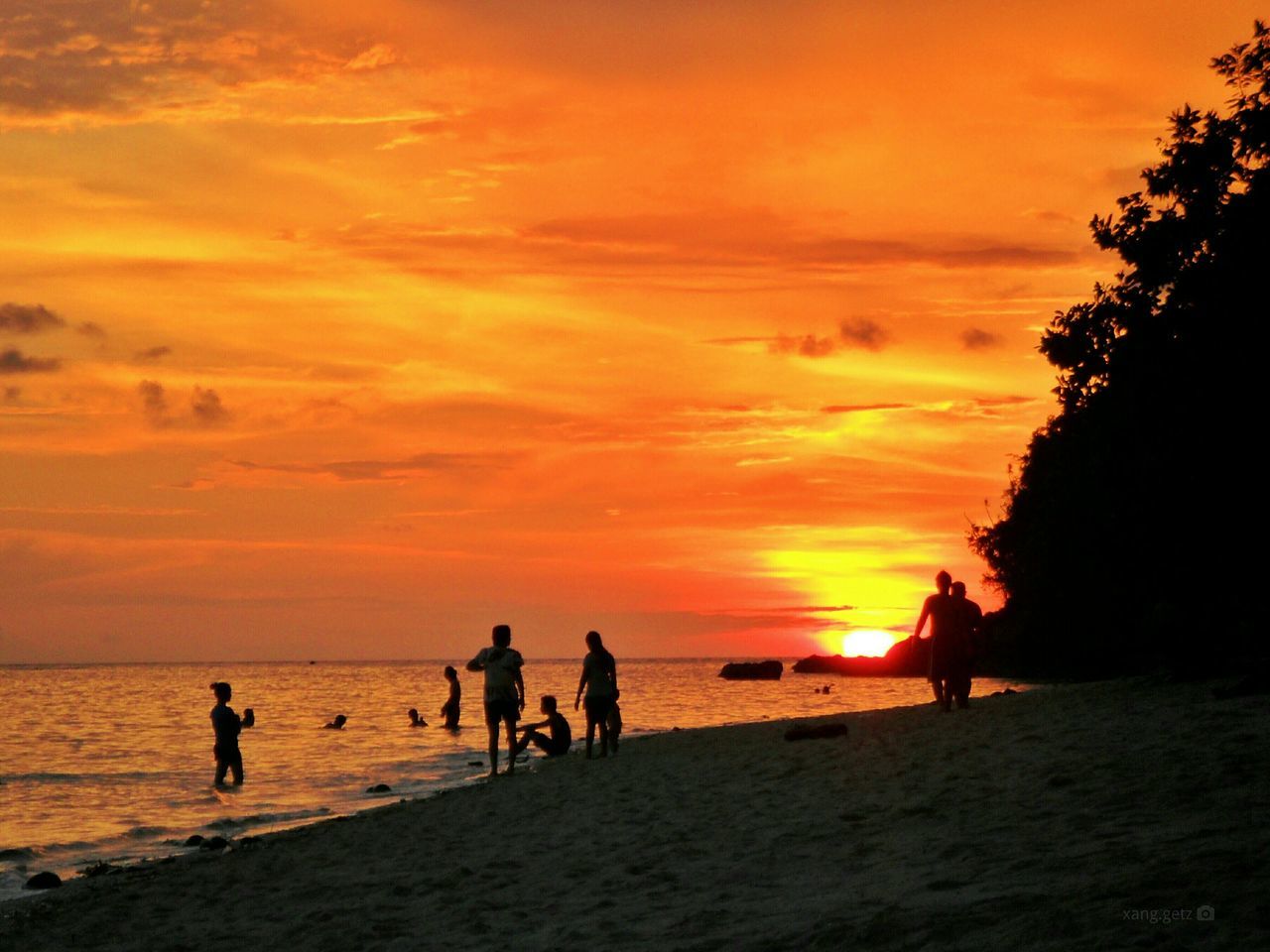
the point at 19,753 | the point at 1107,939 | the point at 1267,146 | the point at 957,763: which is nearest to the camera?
the point at 1107,939

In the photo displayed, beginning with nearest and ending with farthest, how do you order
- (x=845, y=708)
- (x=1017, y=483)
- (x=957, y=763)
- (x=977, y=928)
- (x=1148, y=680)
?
1. (x=977, y=928)
2. (x=957, y=763)
3. (x=1148, y=680)
4. (x=845, y=708)
5. (x=1017, y=483)

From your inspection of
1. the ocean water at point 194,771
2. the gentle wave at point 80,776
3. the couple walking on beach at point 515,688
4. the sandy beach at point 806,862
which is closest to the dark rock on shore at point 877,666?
the ocean water at point 194,771

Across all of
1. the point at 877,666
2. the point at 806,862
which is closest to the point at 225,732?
the point at 806,862

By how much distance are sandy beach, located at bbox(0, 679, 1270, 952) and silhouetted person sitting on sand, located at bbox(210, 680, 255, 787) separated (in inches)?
327

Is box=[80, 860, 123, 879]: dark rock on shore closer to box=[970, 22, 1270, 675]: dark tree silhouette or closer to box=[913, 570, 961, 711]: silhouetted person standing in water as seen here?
box=[913, 570, 961, 711]: silhouetted person standing in water

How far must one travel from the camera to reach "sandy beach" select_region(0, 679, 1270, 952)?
8.16 metres

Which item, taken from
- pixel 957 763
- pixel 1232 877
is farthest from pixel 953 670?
pixel 1232 877

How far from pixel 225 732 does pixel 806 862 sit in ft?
63.0

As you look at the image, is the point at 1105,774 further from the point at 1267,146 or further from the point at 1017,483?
the point at 1017,483

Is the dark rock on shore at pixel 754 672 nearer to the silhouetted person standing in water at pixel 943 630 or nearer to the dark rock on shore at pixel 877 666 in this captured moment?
the dark rock on shore at pixel 877 666

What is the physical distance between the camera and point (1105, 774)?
497 inches

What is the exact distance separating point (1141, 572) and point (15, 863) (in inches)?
834

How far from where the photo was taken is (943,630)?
22188 millimetres

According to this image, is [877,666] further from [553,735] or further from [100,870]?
[100,870]
